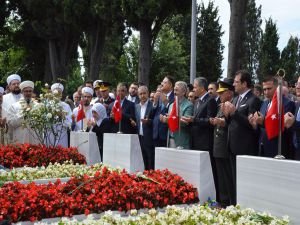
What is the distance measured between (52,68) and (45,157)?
2162 cm

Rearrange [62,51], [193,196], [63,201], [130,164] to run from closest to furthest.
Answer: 1. [63,201]
2. [193,196]
3. [130,164]
4. [62,51]

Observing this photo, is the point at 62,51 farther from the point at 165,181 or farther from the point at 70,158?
the point at 165,181

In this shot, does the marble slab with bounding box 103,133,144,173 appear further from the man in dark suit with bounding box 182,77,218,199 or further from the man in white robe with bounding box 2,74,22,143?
the man in white robe with bounding box 2,74,22,143

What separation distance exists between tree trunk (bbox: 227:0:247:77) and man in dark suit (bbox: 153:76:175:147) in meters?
3.15

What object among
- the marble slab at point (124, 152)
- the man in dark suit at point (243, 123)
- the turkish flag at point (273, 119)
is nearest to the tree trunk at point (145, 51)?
the marble slab at point (124, 152)

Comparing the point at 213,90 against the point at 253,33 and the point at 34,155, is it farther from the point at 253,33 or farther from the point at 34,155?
the point at 253,33

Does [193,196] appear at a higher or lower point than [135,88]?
lower

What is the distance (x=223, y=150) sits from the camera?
27.6ft

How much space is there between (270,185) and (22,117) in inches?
287

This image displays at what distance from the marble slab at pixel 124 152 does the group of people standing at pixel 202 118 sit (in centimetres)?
58

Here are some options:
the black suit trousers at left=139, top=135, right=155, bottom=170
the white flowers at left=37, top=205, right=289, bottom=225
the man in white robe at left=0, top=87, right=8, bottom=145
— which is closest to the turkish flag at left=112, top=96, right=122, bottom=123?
the black suit trousers at left=139, top=135, right=155, bottom=170

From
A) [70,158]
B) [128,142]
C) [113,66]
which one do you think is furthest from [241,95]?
[113,66]

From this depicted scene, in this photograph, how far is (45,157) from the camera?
431 inches

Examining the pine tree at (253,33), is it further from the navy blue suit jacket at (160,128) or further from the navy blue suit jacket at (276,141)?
the navy blue suit jacket at (276,141)
